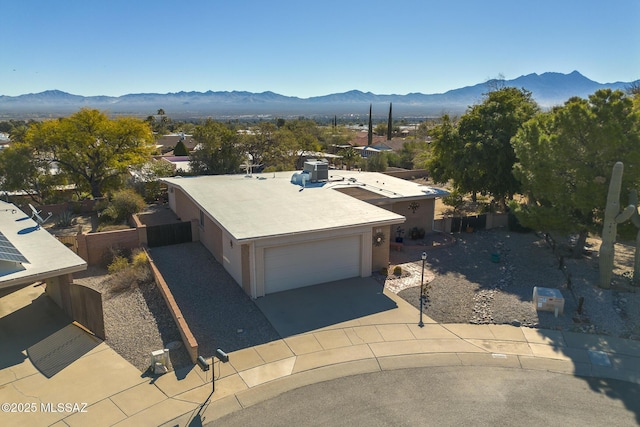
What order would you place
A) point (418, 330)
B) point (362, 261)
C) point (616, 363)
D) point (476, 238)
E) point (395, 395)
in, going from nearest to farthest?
point (395, 395), point (616, 363), point (418, 330), point (362, 261), point (476, 238)

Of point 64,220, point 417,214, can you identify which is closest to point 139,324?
point 64,220

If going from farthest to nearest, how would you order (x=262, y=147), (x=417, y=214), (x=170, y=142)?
(x=170, y=142)
(x=262, y=147)
(x=417, y=214)

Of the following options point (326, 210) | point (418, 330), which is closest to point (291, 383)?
point (418, 330)

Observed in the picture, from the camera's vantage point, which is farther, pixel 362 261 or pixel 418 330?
pixel 362 261

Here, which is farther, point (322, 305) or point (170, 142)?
point (170, 142)

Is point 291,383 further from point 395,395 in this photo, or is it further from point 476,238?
point 476,238

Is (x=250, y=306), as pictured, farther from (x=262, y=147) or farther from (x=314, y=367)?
(x=262, y=147)
